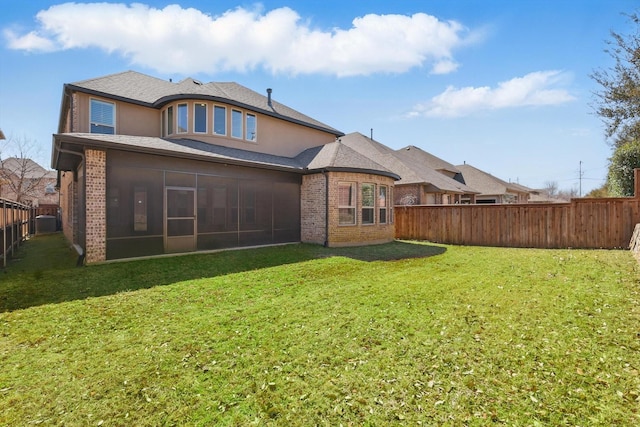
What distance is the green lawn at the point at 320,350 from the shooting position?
2672 mm

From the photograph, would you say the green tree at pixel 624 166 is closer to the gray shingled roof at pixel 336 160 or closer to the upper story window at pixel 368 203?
the gray shingled roof at pixel 336 160

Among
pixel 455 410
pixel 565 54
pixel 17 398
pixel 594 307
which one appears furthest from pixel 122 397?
pixel 565 54

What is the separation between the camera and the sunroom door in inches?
374

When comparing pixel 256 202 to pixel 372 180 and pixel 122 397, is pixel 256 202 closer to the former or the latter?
pixel 372 180

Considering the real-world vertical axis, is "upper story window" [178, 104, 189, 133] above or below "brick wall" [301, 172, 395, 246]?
above

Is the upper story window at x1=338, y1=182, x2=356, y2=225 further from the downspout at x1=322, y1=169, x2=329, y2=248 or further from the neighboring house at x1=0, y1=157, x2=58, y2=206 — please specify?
the neighboring house at x1=0, y1=157, x2=58, y2=206

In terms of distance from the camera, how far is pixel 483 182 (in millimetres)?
28828

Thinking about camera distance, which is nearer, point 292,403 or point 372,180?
point 292,403

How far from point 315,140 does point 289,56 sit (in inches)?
228

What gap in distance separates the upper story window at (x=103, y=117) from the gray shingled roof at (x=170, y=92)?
434 millimetres

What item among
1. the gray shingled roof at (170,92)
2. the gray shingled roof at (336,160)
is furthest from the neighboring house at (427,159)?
the gray shingled roof at (336,160)

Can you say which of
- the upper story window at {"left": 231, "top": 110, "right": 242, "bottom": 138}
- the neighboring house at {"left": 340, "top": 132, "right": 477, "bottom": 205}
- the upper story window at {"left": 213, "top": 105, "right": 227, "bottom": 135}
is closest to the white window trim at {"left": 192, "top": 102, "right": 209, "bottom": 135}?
the upper story window at {"left": 213, "top": 105, "right": 227, "bottom": 135}

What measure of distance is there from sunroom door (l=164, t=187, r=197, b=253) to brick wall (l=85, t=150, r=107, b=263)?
1.65 metres

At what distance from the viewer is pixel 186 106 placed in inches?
478
